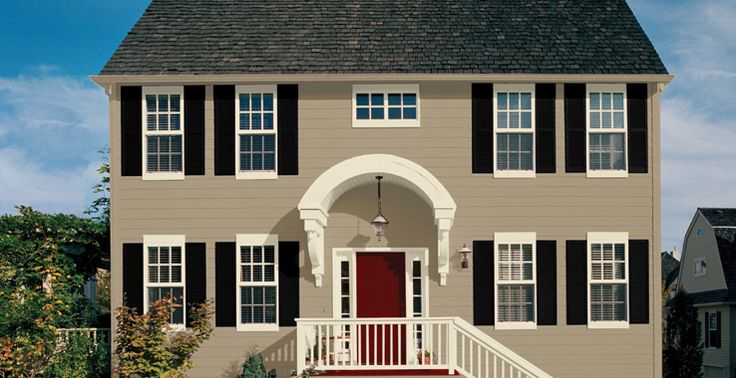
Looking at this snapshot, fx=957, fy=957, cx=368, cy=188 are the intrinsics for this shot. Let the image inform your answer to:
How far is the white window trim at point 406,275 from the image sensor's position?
746 inches

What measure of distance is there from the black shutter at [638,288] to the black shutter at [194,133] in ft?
28.7

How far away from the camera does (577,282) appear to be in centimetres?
1894

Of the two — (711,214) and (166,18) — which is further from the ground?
(166,18)

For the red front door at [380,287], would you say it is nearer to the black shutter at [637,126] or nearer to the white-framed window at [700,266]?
the black shutter at [637,126]

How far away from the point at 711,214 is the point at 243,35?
23346 mm

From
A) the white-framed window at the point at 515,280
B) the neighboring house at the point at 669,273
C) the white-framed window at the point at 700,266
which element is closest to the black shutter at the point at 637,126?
the white-framed window at the point at 515,280

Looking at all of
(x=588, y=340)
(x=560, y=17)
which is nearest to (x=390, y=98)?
(x=560, y=17)

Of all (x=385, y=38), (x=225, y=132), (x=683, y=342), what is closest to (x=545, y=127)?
(x=385, y=38)

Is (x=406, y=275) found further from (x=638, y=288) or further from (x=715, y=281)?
(x=715, y=281)

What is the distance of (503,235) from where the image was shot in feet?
62.2

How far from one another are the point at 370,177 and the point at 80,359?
22.3 ft

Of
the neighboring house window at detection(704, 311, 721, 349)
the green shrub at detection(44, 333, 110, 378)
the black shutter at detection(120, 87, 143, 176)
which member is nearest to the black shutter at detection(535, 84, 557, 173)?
the black shutter at detection(120, 87, 143, 176)

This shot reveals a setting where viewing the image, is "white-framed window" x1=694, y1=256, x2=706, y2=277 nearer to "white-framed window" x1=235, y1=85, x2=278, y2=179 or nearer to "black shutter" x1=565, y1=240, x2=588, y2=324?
"black shutter" x1=565, y1=240, x2=588, y2=324

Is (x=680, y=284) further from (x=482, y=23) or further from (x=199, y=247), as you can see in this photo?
(x=199, y=247)
